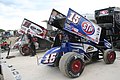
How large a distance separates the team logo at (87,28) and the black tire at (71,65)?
2.65 ft

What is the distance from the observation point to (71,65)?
4.76 meters

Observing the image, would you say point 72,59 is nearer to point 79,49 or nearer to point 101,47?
point 79,49

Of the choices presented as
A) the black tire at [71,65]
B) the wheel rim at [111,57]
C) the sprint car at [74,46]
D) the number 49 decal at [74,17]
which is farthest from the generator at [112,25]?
the black tire at [71,65]

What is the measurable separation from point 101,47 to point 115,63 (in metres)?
0.70

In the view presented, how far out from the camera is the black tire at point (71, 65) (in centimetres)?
470

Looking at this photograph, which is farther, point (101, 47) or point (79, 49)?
point (101, 47)

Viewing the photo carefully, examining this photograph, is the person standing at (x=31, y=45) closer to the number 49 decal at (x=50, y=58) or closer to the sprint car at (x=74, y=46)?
the sprint car at (x=74, y=46)

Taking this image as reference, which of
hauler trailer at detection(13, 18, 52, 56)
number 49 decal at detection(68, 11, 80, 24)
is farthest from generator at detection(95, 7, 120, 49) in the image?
number 49 decal at detection(68, 11, 80, 24)

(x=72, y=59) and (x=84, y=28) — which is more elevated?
(x=84, y=28)

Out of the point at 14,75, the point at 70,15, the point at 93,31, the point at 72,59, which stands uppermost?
the point at 70,15

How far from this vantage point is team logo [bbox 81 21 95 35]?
5230 millimetres

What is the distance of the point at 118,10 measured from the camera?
928cm

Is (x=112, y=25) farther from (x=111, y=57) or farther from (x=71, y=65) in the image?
(x=71, y=65)

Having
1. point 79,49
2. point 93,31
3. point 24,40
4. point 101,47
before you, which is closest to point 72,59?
point 79,49
